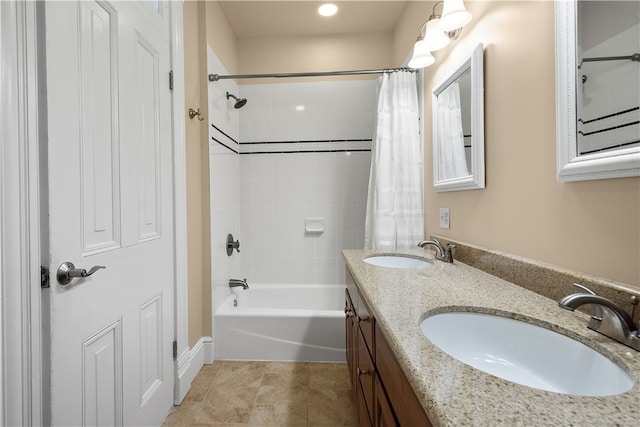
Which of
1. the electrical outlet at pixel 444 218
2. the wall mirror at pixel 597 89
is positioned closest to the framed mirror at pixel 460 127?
the electrical outlet at pixel 444 218

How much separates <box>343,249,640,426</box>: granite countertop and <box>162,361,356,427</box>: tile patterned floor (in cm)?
98

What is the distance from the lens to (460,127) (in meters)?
1.40

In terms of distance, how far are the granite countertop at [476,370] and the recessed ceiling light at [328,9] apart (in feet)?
7.03

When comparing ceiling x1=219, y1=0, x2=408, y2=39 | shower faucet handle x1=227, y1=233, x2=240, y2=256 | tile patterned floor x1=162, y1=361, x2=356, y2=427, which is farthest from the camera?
shower faucet handle x1=227, y1=233, x2=240, y2=256

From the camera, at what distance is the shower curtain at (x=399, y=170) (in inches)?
75.1

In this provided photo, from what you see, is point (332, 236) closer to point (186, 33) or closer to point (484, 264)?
point (484, 264)

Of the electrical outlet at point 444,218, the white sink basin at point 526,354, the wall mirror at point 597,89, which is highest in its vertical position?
the wall mirror at point 597,89

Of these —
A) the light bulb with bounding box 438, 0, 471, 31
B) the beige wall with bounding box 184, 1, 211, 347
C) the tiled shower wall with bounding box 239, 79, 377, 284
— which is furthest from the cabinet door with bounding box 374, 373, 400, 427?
the tiled shower wall with bounding box 239, 79, 377, 284

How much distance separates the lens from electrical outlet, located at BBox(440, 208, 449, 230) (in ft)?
5.16

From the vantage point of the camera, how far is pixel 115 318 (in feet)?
3.49

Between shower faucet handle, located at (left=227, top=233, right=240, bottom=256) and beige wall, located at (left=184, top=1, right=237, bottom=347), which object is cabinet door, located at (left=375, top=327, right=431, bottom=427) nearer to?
beige wall, located at (left=184, top=1, right=237, bottom=347)

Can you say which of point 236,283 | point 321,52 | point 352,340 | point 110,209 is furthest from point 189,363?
point 321,52

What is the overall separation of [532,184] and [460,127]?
1.85ft

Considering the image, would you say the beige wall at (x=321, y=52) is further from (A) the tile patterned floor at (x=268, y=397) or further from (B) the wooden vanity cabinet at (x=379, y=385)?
(A) the tile patterned floor at (x=268, y=397)
